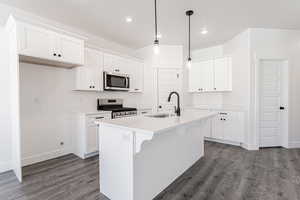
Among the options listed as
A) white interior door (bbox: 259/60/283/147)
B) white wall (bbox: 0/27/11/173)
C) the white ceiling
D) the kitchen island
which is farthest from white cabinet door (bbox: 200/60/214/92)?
white wall (bbox: 0/27/11/173)

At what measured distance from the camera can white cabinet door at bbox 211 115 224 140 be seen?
13.8 feet

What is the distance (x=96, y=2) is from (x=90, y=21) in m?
0.70

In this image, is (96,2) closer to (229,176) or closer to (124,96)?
(124,96)

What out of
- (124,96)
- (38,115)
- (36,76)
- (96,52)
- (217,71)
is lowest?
(38,115)

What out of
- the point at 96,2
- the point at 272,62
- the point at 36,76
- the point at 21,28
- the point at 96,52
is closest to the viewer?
the point at 21,28

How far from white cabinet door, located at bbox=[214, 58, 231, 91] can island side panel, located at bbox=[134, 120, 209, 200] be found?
2.12 meters

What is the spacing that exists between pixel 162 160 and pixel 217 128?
281cm

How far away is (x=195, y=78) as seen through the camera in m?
4.89

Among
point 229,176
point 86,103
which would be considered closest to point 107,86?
point 86,103

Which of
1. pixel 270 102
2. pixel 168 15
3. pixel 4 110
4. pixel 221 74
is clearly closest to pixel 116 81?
pixel 168 15

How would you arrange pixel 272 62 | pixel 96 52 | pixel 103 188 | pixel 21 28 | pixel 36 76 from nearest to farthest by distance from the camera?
pixel 103 188 < pixel 21 28 < pixel 36 76 < pixel 96 52 < pixel 272 62

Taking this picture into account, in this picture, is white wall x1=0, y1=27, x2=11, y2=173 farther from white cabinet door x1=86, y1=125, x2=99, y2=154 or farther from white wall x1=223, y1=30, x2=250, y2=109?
white wall x1=223, y1=30, x2=250, y2=109

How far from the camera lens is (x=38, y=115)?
3078mm

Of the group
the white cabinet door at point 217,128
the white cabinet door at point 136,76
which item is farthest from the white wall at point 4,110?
the white cabinet door at point 217,128
